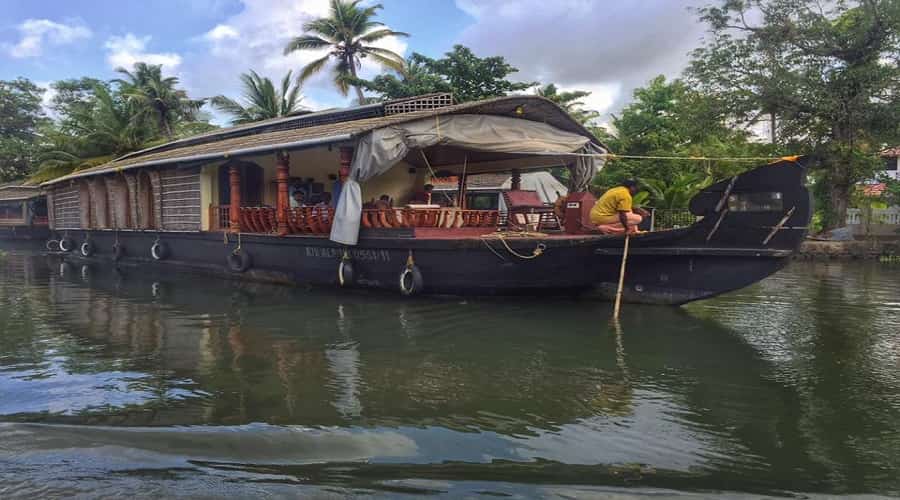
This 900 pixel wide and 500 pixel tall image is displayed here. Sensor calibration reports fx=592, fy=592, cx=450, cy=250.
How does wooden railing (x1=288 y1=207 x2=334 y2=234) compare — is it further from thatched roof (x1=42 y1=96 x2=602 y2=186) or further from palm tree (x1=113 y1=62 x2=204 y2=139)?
palm tree (x1=113 y1=62 x2=204 y2=139)

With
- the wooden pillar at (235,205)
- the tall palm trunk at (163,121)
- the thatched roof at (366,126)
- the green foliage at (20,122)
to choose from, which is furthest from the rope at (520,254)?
the green foliage at (20,122)

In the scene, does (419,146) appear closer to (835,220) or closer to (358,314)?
(358,314)

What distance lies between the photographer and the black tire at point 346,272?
27.6 feet

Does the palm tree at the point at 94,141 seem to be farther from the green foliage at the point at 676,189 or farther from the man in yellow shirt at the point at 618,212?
the man in yellow shirt at the point at 618,212

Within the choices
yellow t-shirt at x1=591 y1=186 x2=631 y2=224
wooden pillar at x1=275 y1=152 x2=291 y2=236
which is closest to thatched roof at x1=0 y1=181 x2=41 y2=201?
wooden pillar at x1=275 y1=152 x2=291 y2=236

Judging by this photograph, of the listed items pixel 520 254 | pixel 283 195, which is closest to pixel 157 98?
pixel 283 195

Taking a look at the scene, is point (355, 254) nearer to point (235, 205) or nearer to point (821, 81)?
point (235, 205)

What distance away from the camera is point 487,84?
20078 millimetres

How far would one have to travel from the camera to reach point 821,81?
53.2 ft

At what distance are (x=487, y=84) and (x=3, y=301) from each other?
15.3m

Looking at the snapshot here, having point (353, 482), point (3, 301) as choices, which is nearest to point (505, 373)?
point (353, 482)

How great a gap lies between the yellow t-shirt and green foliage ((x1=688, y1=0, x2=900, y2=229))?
473 inches

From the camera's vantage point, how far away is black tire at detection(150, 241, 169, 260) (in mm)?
12375

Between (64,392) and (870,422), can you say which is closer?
(870,422)
